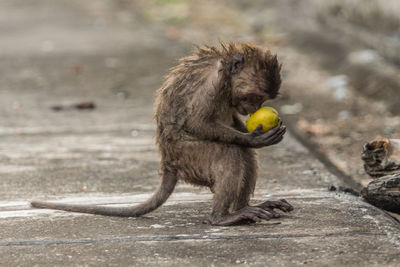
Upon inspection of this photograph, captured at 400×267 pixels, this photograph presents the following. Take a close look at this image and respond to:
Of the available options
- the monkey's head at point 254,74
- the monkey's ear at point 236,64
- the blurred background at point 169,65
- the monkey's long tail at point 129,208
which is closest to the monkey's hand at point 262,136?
the monkey's head at point 254,74

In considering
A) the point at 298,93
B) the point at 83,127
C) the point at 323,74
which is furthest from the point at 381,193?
the point at 323,74

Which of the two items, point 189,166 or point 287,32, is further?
point 287,32

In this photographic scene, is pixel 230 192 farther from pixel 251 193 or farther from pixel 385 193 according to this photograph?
pixel 385 193

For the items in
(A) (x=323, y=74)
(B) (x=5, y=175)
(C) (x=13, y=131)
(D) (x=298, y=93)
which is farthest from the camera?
(A) (x=323, y=74)

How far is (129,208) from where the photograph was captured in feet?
13.8

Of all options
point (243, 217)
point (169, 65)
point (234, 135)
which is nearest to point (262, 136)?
point (234, 135)

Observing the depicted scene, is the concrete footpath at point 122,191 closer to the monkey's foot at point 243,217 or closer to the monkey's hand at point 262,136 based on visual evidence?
the monkey's foot at point 243,217

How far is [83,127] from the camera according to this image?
22.6 feet

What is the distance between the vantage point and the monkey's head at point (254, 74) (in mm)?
4086

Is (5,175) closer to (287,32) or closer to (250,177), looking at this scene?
(250,177)

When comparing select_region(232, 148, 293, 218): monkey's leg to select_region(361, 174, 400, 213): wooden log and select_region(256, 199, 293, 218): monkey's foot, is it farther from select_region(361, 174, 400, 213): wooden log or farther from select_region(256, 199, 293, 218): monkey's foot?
select_region(361, 174, 400, 213): wooden log

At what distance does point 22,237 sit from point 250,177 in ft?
4.21

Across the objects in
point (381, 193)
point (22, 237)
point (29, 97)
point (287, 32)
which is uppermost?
point (287, 32)

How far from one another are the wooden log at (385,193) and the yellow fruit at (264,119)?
74 cm
